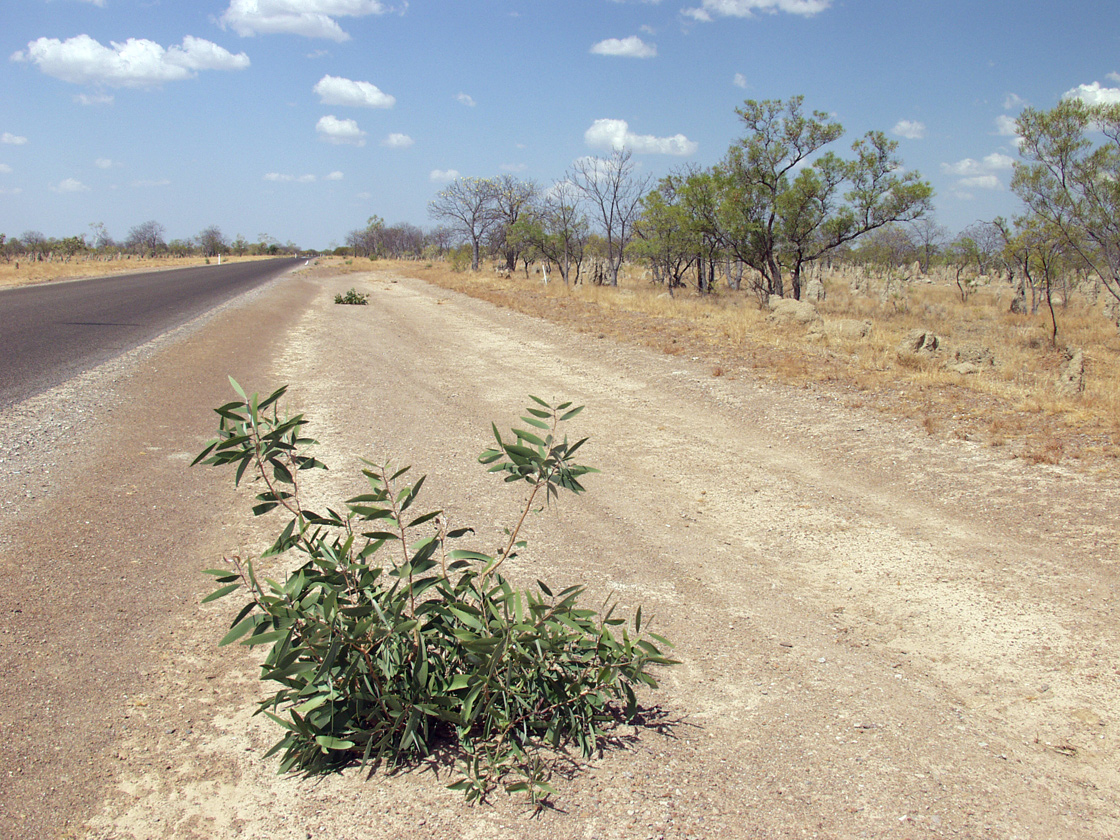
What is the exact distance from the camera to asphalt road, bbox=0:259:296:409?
352 inches

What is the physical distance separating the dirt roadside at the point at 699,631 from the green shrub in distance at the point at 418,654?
14cm

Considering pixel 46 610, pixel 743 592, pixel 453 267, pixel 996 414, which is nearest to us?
pixel 46 610

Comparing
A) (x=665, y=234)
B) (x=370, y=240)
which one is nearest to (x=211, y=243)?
(x=370, y=240)

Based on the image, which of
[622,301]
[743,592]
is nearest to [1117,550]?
[743,592]

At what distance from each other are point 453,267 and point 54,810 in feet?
Result: 135

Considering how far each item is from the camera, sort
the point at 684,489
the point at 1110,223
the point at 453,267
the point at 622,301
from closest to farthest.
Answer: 1. the point at 684,489
2. the point at 1110,223
3. the point at 622,301
4. the point at 453,267

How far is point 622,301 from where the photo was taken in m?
19.2

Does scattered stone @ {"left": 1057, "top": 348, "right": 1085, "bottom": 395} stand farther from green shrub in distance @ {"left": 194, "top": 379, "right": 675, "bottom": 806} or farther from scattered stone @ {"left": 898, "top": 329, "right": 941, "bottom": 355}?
green shrub in distance @ {"left": 194, "top": 379, "right": 675, "bottom": 806}

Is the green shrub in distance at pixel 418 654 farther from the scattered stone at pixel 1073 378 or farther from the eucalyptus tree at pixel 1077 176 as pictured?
the eucalyptus tree at pixel 1077 176

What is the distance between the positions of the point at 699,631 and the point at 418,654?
5.57 ft

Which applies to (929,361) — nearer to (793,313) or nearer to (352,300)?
(793,313)

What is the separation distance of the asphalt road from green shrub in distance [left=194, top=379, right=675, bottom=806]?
6739 mm

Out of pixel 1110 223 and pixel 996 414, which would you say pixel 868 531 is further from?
pixel 1110 223

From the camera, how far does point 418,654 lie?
2.27 m
